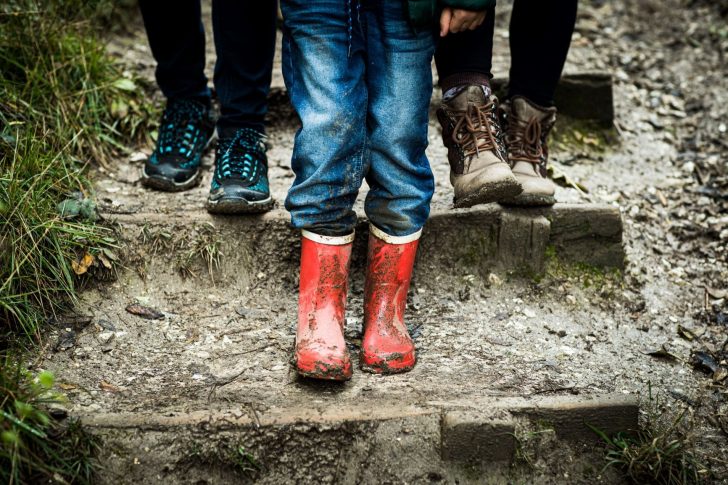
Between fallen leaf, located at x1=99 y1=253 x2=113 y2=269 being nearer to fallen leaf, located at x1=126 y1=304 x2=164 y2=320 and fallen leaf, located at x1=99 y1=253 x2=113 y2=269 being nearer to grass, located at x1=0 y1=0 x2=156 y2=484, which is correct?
grass, located at x1=0 y1=0 x2=156 y2=484

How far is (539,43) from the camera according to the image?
76.5 inches

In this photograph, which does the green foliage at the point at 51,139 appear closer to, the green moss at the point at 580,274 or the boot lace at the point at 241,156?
the boot lace at the point at 241,156

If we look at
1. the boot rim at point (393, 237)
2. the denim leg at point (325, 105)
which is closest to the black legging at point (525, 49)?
the denim leg at point (325, 105)

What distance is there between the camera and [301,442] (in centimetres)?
151

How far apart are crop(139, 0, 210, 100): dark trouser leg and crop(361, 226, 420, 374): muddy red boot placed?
953 mm

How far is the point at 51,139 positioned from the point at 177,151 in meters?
0.41

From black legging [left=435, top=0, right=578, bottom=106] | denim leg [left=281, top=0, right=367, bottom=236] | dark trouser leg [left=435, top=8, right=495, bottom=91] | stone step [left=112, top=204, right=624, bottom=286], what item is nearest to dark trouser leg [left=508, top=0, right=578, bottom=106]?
black legging [left=435, top=0, right=578, bottom=106]

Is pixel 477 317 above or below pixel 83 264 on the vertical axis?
below

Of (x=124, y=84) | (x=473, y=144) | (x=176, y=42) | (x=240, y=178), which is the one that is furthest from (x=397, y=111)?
(x=124, y=84)

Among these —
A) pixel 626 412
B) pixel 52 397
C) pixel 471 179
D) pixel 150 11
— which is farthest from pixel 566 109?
pixel 52 397

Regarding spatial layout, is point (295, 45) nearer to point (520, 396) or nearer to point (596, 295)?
point (520, 396)

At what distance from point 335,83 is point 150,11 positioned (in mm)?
894

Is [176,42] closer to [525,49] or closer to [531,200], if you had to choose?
[525,49]

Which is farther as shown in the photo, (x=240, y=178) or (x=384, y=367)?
(x=240, y=178)
